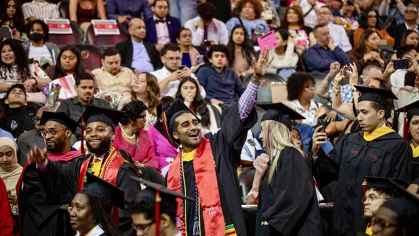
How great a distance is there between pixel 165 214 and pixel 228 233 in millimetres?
911

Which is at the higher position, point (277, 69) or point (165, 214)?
point (277, 69)

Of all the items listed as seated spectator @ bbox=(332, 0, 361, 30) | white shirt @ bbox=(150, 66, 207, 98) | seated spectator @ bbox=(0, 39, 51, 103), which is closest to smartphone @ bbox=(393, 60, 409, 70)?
white shirt @ bbox=(150, 66, 207, 98)

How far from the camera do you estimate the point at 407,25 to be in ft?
33.8

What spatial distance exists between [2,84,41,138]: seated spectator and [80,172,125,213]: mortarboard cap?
9.68ft

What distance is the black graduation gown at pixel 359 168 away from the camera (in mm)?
3988

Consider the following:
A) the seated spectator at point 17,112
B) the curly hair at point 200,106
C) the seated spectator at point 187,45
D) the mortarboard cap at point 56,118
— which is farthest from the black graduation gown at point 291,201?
the seated spectator at point 187,45

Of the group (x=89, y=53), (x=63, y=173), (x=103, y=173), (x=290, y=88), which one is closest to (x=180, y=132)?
(x=103, y=173)

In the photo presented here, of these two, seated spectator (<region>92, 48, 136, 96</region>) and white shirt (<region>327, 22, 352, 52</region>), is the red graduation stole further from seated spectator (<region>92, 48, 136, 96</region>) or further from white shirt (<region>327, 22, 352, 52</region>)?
white shirt (<region>327, 22, 352, 52</region>)

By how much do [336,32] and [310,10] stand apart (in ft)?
3.64

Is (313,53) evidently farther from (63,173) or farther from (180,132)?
(63,173)

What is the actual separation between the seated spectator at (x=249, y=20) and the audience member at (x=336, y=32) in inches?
51.4

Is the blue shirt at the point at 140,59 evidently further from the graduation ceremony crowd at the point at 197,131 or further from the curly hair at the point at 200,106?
the curly hair at the point at 200,106

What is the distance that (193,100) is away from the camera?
20.6ft

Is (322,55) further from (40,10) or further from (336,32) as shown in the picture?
(40,10)
